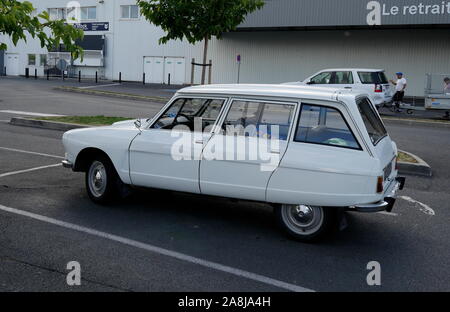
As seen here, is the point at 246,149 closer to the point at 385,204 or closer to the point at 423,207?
the point at 385,204

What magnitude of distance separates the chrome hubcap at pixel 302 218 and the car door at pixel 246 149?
0.34m

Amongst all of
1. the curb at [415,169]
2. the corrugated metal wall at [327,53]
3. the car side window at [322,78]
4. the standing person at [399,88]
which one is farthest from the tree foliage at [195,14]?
the corrugated metal wall at [327,53]

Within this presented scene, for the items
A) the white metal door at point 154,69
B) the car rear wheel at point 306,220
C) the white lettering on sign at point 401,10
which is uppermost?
the white lettering on sign at point 401,10

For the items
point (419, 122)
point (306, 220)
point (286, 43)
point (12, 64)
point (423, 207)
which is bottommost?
point (423, 207)

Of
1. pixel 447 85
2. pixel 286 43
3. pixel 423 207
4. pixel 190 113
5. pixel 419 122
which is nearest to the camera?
pixel 190 113

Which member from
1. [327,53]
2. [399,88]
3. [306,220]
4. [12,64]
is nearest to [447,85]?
[399,88]

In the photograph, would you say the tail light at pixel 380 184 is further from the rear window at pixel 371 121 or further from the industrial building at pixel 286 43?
the industrial building at pixel 286 43

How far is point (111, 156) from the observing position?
6.39 meters

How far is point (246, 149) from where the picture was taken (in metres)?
5.55

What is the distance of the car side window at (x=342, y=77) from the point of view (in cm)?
2059

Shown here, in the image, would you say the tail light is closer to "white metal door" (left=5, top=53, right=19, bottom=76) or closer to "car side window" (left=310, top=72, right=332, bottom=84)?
"car side window" (left=310, top=72, right=332, bottom=84)

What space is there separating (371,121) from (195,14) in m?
10.2

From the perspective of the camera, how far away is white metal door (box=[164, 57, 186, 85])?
3800 cm
